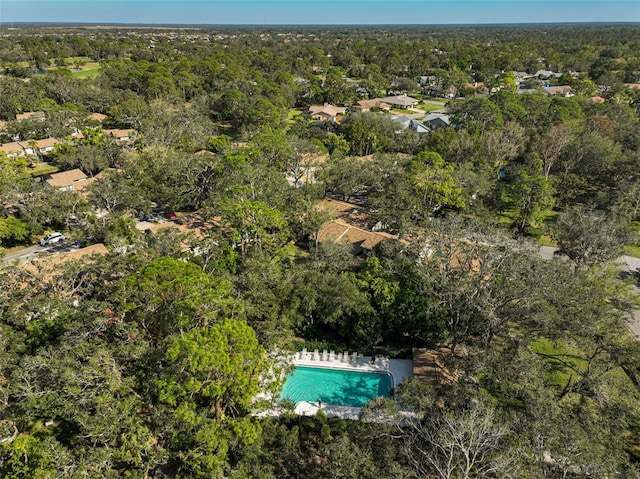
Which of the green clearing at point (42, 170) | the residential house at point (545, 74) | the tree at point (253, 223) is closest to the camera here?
the tree at point (253, 223)

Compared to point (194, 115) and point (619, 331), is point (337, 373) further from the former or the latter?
point (194, 115)

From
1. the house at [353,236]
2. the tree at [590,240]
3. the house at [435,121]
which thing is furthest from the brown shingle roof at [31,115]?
the tree at [590,240]

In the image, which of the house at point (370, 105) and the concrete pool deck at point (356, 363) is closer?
the concrete pool deck at point (356, 363)

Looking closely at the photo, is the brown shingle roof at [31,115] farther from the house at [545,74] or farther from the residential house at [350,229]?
the house at [545,74]

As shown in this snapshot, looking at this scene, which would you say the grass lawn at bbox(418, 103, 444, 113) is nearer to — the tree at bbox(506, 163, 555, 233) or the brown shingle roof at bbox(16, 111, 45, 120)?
the tree at bbox(506, 163, 555, 233)

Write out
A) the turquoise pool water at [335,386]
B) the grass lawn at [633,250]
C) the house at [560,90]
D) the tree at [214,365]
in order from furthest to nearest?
the house at [560,90] → the grass lawn at [633,250] → the turquoise pool water at [335,386] → the tree at [214,365]

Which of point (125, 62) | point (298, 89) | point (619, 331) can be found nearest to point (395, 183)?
point (619, 331)

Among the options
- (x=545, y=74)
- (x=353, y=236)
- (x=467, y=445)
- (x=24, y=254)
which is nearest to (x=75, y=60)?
(x=24, y=254)
